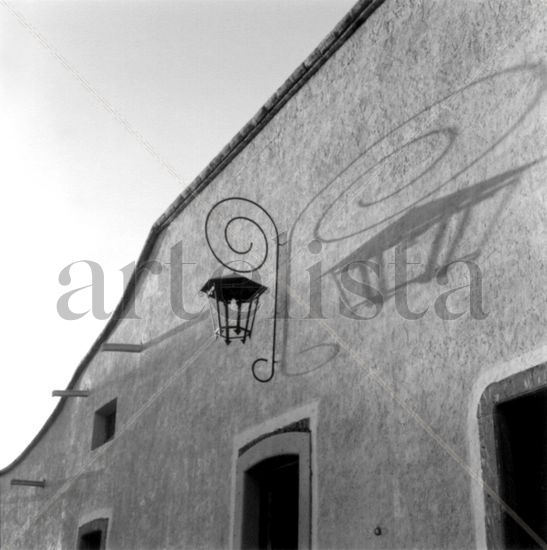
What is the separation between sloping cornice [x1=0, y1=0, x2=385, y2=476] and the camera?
22.4 feet

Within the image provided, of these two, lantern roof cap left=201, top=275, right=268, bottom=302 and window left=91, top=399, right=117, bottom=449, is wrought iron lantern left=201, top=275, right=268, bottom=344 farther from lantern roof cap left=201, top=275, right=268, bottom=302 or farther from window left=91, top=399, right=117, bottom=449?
window left=91, top=399, right=117, bottom=449

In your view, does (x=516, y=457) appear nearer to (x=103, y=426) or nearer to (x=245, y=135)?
(x=245, y=135)

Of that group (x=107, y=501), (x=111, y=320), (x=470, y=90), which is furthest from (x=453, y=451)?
(x=111, y=320)

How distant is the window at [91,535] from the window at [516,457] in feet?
21.8

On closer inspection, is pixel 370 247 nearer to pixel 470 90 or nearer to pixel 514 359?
pixel 470 90

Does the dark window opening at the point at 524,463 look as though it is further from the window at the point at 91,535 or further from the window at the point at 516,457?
the window at the point at 91,535

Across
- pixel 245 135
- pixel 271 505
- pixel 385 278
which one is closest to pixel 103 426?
pixel 245 135

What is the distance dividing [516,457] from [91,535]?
7543mm

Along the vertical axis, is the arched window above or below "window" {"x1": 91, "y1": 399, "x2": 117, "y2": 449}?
below

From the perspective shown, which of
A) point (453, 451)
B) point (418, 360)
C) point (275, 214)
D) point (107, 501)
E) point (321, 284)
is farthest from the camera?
point (107, 501)

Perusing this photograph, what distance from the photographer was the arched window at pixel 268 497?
6.59m

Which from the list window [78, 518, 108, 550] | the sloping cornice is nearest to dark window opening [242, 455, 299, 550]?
the sloping cornice

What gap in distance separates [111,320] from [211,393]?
3.80m

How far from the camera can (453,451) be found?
4762mm
